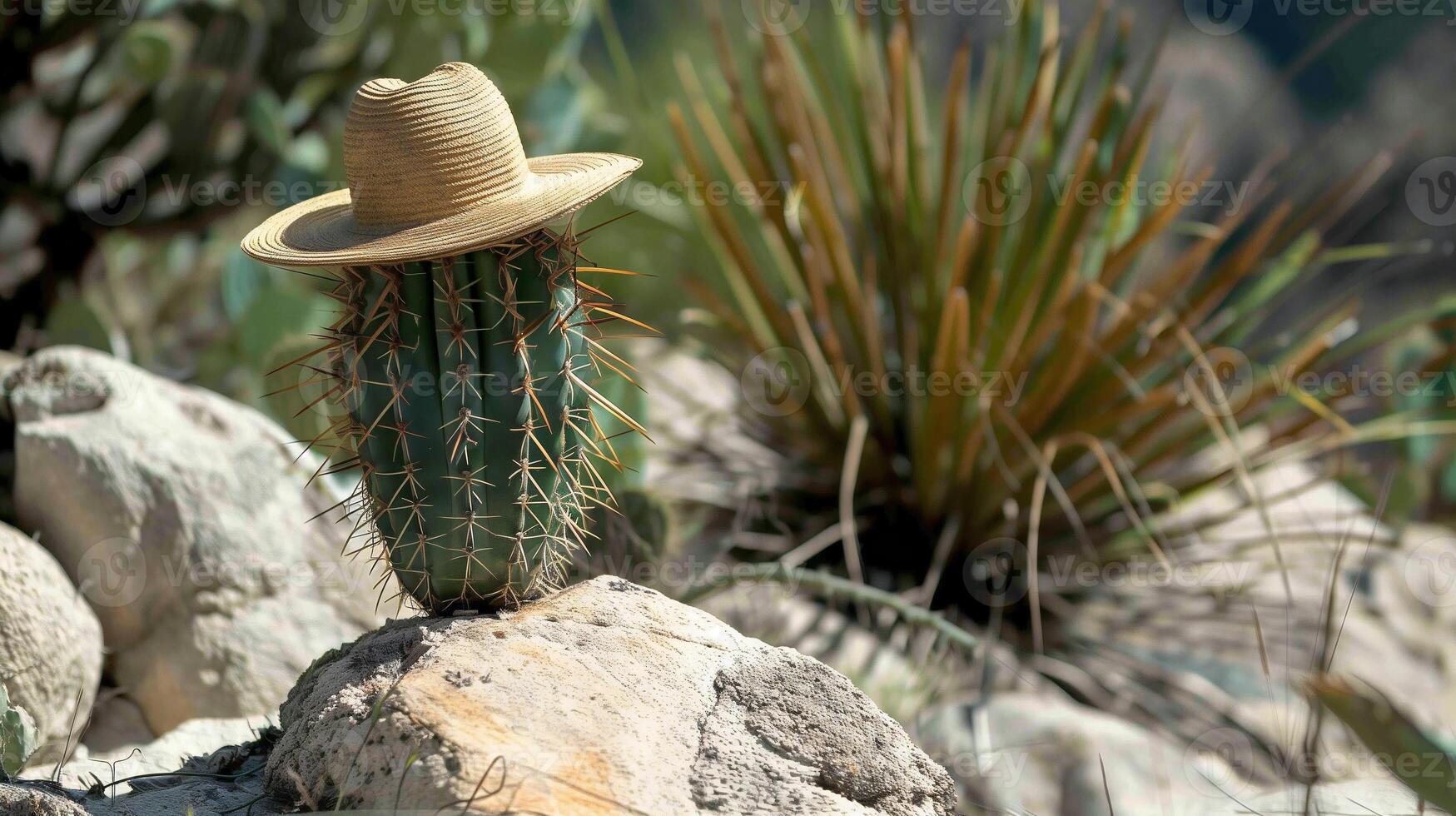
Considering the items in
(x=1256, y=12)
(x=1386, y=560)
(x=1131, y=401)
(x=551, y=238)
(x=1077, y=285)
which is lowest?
(x=1386, y=560)

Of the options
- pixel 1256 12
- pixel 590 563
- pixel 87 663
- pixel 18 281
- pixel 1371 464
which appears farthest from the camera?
pixel 1256 12

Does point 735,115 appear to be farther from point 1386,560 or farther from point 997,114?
point 1386,560

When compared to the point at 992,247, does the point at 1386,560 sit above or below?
below

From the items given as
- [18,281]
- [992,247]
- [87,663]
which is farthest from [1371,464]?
[18,281]

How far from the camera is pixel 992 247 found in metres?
3.12

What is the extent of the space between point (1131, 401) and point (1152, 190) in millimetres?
752
